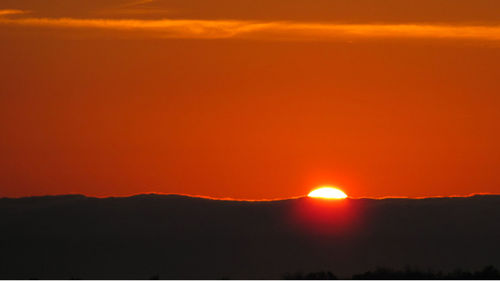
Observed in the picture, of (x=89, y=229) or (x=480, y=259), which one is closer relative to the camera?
(x=480, y=259)

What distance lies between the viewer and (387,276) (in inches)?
1252

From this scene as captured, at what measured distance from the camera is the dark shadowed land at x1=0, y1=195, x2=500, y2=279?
38250 millimetres

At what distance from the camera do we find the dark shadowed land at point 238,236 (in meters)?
38.2

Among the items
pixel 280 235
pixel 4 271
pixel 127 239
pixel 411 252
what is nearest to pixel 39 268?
pixel 4 271

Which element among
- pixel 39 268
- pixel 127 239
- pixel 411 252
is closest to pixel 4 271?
pixel 39 268

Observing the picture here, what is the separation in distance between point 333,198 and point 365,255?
584 cm

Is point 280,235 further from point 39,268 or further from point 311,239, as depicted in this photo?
point 39,268

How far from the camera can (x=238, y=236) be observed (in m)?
41.7

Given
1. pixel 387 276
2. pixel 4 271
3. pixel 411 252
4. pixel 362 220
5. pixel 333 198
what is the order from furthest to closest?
pixel 333 198
pixel 362 220
pixel 411 252
pixel 4 271
pixel 387 276

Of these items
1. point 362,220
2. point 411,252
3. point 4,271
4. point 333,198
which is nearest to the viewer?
point 4,271

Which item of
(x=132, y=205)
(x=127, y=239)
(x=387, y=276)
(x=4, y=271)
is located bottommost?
(x=387, y=276)

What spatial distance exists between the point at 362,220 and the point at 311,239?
6.45 feet

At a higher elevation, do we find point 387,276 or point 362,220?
point 362,220

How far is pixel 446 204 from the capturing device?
44906mm
